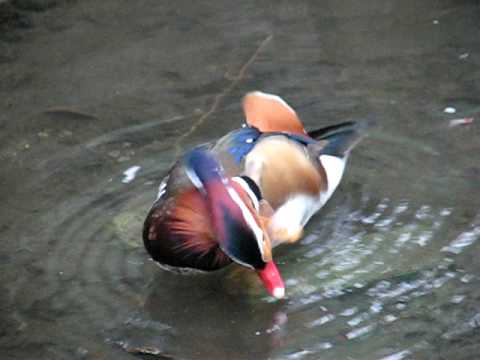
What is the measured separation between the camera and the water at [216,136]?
3.81 m

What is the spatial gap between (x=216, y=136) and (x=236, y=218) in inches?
59.2

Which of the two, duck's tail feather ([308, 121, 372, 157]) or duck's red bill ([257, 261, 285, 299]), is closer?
duck's red bill ([257, 261, 285, 299])

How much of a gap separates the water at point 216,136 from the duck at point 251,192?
0.14 m

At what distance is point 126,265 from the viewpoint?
420 cm

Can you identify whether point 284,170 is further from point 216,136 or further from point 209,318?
point 216,136

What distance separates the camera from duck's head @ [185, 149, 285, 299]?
3.64 m

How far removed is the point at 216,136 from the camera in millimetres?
5129

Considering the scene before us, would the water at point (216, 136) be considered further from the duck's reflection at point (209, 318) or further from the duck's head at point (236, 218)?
the duck's head at point (236, 218)

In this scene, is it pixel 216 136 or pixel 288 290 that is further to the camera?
pixel 216 136

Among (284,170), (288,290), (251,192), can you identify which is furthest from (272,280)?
(284,170)

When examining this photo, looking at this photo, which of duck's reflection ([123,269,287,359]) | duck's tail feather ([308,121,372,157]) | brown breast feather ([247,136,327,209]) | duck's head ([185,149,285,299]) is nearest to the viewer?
duck's head ([185,149,285,299])

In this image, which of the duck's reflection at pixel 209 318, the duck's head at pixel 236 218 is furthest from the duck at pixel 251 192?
the duck's reflection at pixel 209 318

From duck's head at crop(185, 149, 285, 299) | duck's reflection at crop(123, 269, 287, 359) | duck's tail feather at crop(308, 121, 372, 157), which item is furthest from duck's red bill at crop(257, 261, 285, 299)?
duck's tail feather at crop(308, 121, 372, 157)

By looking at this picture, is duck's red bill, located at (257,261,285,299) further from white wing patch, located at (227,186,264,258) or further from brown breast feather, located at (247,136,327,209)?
brown breast feather, located at (247,136,327,209)
